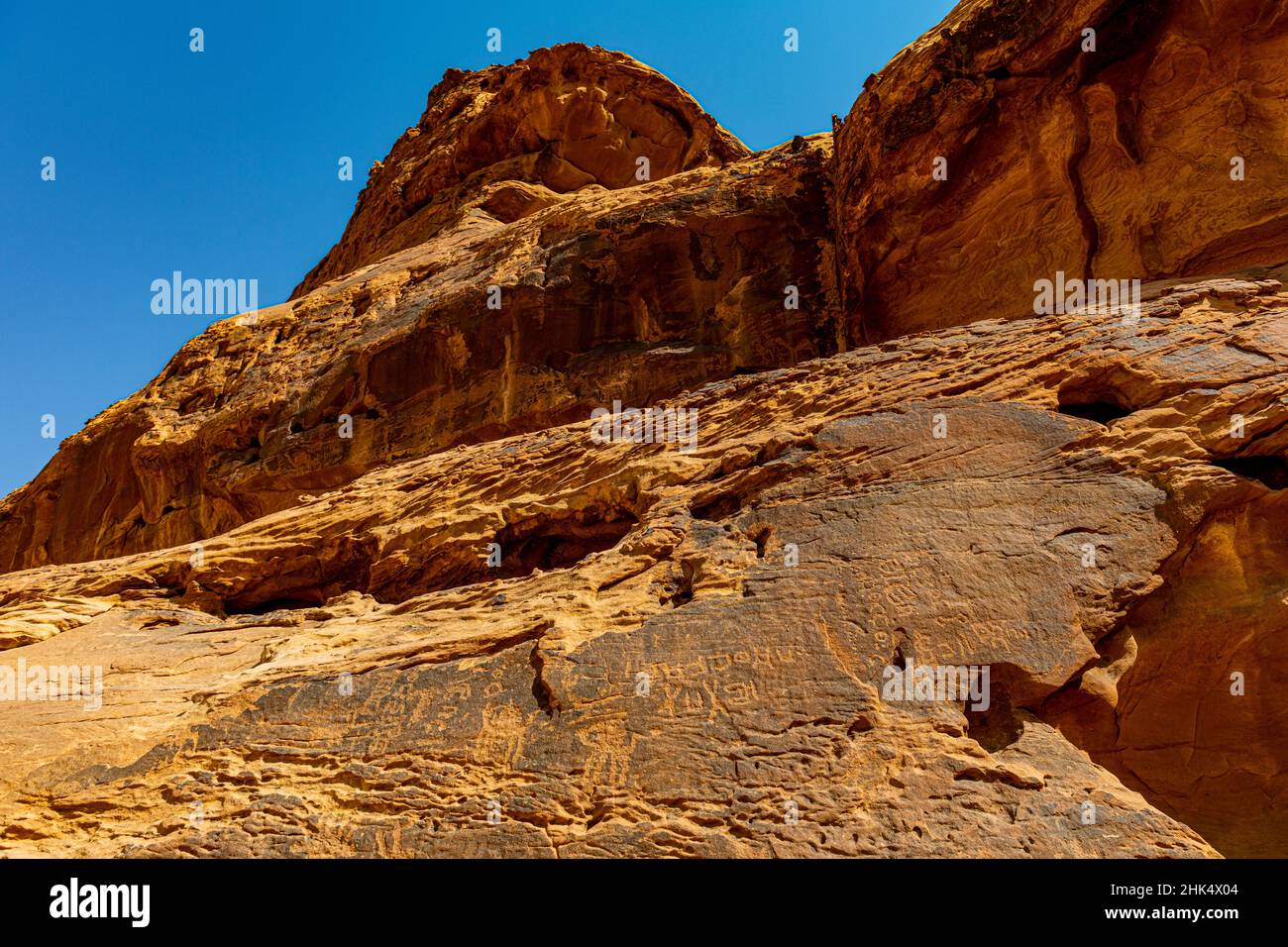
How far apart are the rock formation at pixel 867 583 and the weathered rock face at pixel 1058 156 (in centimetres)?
5

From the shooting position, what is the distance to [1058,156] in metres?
15.0

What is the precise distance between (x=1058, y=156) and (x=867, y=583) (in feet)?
35.8

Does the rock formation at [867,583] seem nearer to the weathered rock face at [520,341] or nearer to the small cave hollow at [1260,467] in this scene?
the small cave hollow at [1260,467]

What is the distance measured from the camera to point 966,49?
15102 mm

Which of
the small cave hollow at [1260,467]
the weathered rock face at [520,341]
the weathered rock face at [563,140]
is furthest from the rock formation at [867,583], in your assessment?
the weathered rock face at [563,140]

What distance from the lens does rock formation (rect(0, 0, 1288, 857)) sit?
6438 millimetres

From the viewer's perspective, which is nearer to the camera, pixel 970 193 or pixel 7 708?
pixel 7 708

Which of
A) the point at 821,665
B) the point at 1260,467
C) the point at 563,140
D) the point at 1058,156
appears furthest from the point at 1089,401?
the point at 563,140

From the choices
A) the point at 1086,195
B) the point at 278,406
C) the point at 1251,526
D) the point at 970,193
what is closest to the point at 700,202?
the point at 970,193

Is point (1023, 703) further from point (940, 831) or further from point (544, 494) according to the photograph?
point (544, 494)

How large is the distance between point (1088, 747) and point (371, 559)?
8.21 m

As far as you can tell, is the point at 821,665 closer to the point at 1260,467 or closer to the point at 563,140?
the point at 1260,467

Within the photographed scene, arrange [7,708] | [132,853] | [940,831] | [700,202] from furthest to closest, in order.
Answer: [700,202] < [7,708] < [132,853] < [940,831]

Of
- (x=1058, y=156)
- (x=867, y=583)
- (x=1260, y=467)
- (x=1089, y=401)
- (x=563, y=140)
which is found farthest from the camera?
(x=563, y=140)
